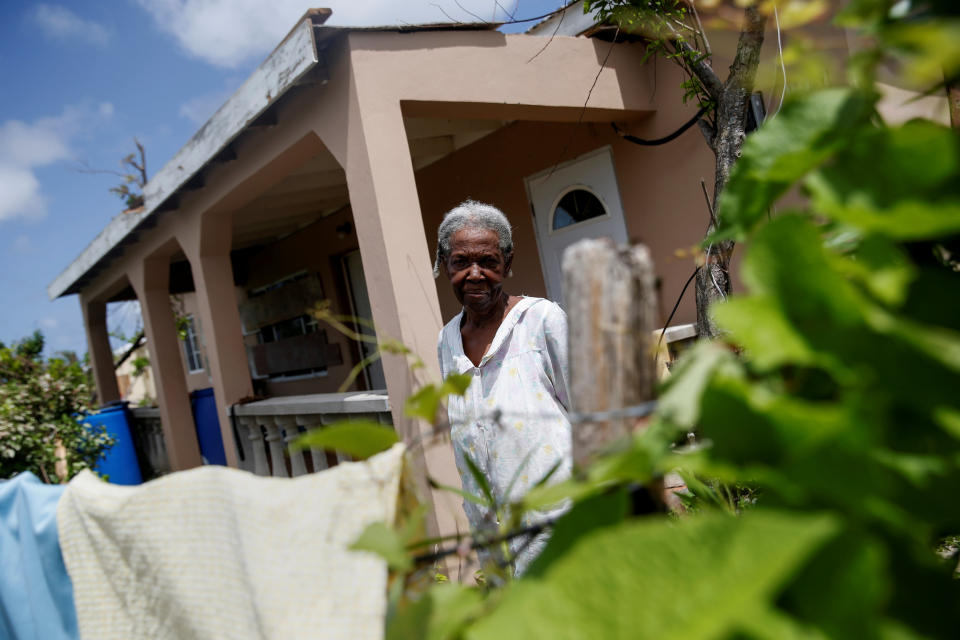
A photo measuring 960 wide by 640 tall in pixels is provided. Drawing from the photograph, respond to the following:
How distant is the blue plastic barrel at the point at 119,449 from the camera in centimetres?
820

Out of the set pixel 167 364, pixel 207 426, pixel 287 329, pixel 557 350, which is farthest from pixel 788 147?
pixel 287 329

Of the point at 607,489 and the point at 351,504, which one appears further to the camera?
the point at 351,504

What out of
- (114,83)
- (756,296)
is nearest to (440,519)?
(756,296)

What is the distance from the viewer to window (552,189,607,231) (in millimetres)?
5551

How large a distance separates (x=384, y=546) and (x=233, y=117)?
4.04 metres

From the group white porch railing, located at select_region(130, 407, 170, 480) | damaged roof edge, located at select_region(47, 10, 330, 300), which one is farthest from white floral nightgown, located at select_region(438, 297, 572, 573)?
white porch railing, located at select_region(130, 407, 170, 480)

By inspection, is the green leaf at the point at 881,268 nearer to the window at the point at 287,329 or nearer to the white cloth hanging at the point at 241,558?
the white cloth hanging at the point at 241,558

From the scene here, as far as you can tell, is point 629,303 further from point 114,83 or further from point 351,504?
point 114,83

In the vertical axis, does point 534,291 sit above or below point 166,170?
below

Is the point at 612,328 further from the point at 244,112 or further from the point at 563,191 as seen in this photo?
the point at 563,191

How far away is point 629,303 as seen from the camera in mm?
814

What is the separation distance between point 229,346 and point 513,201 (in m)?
2.78

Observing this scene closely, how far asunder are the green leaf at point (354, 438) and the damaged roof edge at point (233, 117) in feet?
9.79

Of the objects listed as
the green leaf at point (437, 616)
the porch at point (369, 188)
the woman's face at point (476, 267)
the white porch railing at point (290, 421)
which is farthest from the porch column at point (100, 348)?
the green leaf at point (437, 616)
